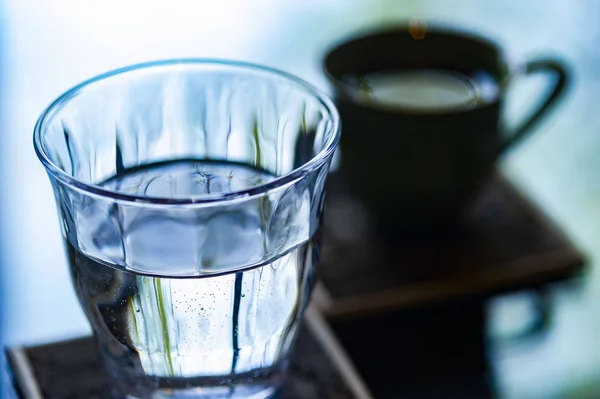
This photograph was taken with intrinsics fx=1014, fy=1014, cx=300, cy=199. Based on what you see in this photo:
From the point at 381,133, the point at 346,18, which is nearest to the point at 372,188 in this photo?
the point at 381,133

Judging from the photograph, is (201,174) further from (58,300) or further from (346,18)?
(346,18)

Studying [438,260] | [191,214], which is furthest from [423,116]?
[191,214]

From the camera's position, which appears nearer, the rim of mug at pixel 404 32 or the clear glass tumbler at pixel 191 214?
the clear glass tumbler at pixel 191 214

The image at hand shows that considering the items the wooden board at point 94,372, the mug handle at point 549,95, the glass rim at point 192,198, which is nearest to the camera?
the glass rim at point 192,198

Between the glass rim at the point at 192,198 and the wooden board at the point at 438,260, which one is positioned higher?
the glass rim at the point at 192,198

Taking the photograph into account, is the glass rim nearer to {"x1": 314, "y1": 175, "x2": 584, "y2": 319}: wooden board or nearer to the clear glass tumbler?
the clear glass tumbler

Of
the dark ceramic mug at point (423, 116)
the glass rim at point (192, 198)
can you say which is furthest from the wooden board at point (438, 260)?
the glass rim at point (192, 198)

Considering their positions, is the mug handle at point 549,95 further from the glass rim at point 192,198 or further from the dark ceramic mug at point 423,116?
the glass rim at point 192,198
